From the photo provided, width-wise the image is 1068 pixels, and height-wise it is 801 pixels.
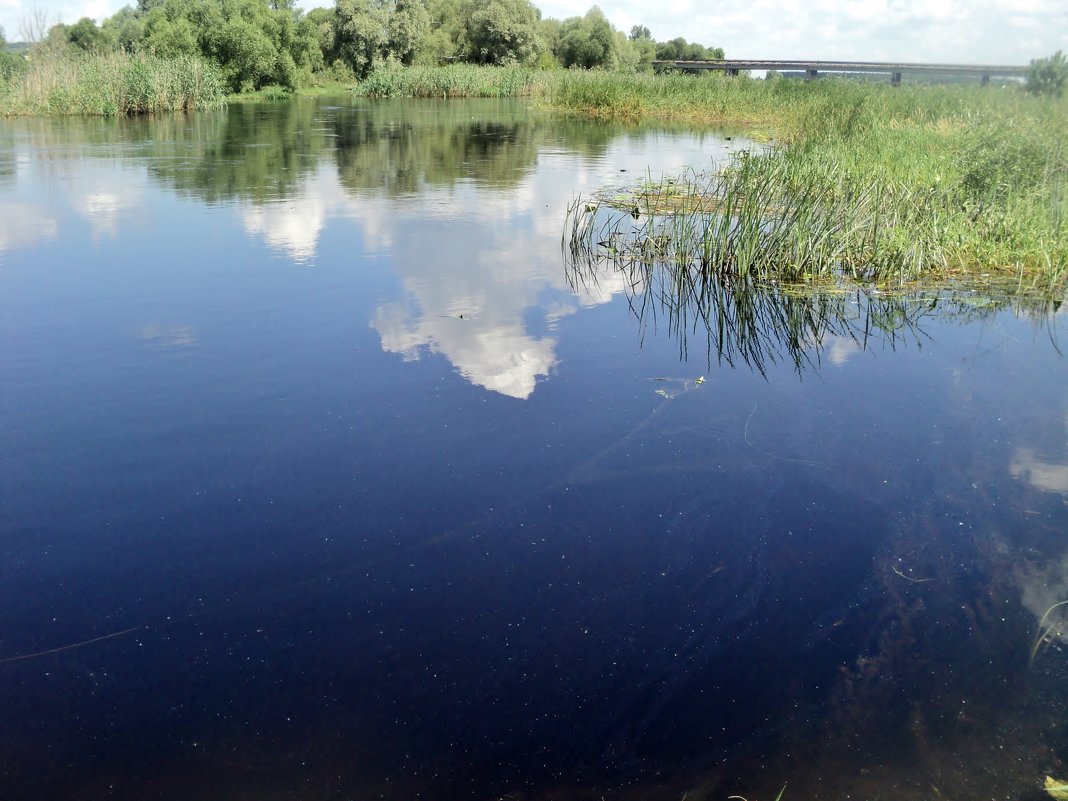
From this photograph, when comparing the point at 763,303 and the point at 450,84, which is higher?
the point at 450,84

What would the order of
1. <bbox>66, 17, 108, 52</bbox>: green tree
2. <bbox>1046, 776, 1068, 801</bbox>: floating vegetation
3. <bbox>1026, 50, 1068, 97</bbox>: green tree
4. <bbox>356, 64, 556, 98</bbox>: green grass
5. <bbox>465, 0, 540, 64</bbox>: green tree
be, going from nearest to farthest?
1. <bbox>1046, 776, 1068, 801</bbox>: floating vegetation
2. <bbox>1026, 50, 1068, 97</bbox>: green tree
3. <bbox>356, 64, 556, 98</bbox>: green grass
4. <bbox>465, 0, 540, 64</bbox>: green tree
5. <bbox>66, 17, 108, 52</bbox>: green tree

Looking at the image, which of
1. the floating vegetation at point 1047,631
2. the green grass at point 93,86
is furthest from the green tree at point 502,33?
the floating vegetation at point 1047,631

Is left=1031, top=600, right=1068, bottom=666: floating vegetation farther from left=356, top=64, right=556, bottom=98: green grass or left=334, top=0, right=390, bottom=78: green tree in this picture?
left=334, top=0, right=390, bottom=78: green tree

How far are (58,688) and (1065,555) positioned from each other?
11.3 feet

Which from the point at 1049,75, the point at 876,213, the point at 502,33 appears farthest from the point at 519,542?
the point at 502,33

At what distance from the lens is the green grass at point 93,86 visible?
67.0 ft

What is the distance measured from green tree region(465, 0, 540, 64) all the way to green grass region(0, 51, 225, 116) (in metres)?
22.7

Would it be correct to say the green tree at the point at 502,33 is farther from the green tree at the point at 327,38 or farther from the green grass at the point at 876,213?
the green grass at the point at 876,213

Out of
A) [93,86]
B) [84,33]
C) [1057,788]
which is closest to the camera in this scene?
[1057,788]

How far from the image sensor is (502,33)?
42312 mm

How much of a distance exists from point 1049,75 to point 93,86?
2011 cm

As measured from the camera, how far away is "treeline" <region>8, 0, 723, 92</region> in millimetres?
32250

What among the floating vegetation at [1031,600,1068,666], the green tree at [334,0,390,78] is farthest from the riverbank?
the green tree at [334,0,390,78]

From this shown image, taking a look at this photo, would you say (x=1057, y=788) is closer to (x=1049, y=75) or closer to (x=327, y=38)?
(x=1049, y=75)
